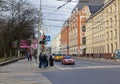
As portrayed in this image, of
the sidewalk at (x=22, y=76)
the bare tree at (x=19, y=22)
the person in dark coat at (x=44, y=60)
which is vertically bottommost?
the sidewalk at (x=22, y=76)

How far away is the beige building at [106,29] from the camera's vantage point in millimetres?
85769

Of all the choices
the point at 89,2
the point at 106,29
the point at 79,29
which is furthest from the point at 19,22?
the point at 79,29

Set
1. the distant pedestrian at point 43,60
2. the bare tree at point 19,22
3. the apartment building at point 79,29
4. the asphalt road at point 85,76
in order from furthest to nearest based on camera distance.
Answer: the apartment building at point 79,29 < the bare tree at point 19,22 < the distant pedestrian at point 43,60 < the asphalt road at point 85,76

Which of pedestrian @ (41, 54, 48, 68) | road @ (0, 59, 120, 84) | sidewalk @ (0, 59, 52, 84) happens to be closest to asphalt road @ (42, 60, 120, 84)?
road @ (0, 59, 120, 84)

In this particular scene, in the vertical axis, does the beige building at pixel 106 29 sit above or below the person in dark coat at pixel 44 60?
above

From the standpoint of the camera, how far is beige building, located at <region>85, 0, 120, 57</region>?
8577 centimetres

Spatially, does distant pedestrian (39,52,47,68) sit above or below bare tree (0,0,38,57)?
below

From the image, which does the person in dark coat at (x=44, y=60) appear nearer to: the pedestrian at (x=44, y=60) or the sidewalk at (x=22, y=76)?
the pedestrian at (x=44, y=60)

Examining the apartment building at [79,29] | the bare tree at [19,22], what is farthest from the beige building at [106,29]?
the bare tree at [19,22]

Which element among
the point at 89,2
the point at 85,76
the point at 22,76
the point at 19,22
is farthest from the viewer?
the point at 19,22

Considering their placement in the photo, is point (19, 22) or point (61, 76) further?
point (19, 22)

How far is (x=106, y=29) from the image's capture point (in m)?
96.4

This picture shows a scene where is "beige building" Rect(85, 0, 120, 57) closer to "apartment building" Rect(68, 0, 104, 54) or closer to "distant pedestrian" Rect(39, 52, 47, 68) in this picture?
"apartment building" Rect(68, 0, 104, 54)

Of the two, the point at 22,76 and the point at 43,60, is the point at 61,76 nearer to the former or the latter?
the point at 22,76
